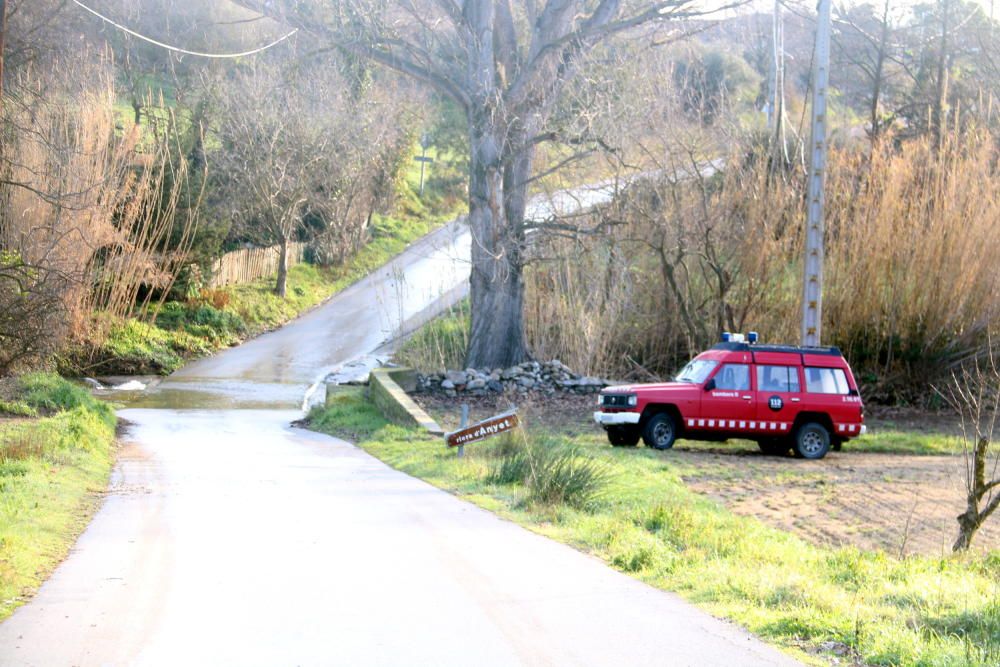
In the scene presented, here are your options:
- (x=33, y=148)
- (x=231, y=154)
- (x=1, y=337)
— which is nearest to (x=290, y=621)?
(x=1, y=337)

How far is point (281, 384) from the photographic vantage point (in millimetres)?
30266

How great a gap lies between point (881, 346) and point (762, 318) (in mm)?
2851

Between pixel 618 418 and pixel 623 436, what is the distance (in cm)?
60

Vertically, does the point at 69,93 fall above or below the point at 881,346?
above

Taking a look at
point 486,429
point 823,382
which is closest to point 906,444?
point 823,382

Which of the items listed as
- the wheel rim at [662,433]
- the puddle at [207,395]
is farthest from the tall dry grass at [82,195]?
the wheel rim at [662,433]

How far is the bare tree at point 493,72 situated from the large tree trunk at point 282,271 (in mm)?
17751

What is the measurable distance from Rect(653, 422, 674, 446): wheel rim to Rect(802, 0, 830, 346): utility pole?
3.21m

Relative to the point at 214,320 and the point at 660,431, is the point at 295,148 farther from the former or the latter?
the point at 660,431

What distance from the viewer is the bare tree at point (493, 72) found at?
2328cm

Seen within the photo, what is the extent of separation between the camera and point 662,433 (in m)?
18.7

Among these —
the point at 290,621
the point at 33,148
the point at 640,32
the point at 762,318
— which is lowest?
the point at 290,621

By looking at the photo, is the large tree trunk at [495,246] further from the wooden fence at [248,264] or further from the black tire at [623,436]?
the wooden fence at [248,264]

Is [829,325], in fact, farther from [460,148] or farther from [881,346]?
[460,148]
